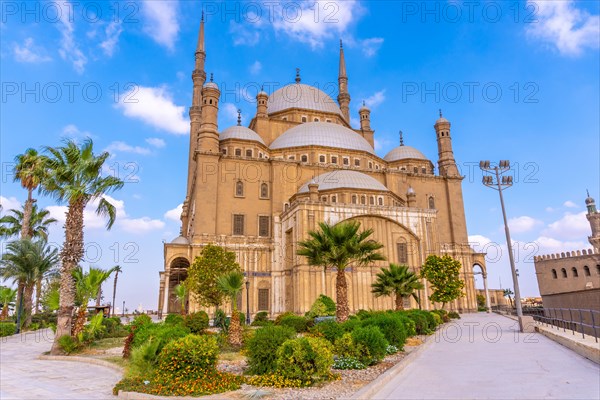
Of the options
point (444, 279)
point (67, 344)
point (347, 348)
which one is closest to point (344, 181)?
point (444, 279)

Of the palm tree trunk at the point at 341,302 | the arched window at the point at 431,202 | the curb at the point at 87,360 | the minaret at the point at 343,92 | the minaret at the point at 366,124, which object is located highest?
the minaret at the point at 343,92

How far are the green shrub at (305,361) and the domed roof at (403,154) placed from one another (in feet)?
135

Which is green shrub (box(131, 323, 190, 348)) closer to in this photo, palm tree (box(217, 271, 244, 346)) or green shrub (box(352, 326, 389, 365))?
palm tree (box(217, 271, 244, 346))

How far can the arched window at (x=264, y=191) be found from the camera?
37156 millimetres

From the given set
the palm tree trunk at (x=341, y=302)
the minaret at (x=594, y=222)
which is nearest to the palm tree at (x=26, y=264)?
the palm tree trunk at (x=341, y=302)

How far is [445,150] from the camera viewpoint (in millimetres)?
45656

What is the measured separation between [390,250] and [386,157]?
1800cm

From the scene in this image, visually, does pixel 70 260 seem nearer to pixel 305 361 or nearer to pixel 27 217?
pixel 305 361

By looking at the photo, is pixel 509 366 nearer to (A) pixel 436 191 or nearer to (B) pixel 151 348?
(B) pixel 151 348

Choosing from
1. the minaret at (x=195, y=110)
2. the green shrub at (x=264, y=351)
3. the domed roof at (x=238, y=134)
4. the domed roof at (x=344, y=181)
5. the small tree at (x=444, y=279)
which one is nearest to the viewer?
the green shrub at (x=264, y=351)

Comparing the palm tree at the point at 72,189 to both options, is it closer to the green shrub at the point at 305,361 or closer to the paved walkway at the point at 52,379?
the paved walkway at the point at 52,379

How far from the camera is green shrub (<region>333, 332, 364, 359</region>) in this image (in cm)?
999

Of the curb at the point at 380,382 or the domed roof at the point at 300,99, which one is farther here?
the domed roof at the point at 300,99

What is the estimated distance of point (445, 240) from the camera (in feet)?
139
